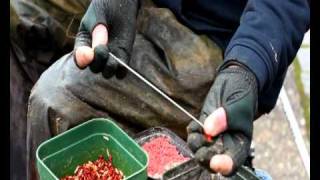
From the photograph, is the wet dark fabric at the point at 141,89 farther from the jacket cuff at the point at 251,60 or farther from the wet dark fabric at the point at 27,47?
the wet dark fabric at the point at 27,47

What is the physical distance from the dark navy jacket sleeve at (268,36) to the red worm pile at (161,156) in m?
0.32

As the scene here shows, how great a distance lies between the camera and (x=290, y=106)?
3221mm

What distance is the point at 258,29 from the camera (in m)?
2.04

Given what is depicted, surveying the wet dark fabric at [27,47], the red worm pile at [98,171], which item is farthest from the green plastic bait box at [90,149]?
the wet dark fabric at [27,47]

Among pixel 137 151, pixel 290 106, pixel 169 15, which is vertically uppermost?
pixel 169 15

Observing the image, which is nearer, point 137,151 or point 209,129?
point 209,129

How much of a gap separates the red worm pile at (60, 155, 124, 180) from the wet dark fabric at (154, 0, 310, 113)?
0.45 meters

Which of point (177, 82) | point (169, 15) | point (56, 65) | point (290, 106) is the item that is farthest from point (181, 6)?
point (290, 106)

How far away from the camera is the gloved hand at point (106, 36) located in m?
2.08

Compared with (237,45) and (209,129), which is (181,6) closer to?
(237,45)

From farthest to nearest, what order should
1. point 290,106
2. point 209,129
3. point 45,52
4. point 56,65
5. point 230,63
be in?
1. point 290,106
2. point 45,52
3. point 56,65
4. point 230,63
5. point 209,129

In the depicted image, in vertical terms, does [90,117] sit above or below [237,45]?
below

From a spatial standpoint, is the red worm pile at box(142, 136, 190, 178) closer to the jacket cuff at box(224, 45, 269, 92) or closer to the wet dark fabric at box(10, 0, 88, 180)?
the jacket cuff at box(224, 45, 269, 92)
